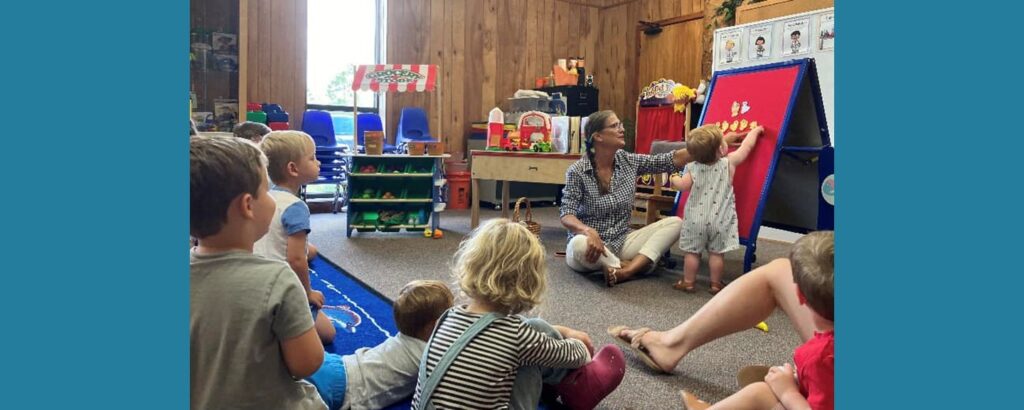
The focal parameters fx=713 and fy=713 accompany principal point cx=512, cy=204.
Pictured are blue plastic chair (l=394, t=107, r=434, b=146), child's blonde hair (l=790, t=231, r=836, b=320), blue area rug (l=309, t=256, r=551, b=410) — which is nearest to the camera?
child's blonde hair (l=790, t=231, r=836, b=320)

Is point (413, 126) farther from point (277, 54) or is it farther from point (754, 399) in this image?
point (754, 399)

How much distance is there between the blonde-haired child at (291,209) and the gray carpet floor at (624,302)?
3.04ft

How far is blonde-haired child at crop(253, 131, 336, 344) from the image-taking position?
2.02 m

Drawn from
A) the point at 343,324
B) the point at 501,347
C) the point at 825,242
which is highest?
the point at 825,242

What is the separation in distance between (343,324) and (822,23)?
12.2 ft

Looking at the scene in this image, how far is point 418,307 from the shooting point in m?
1.79

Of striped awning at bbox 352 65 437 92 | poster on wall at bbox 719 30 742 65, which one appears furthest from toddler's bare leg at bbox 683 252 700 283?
striped awning at bbox 352 65 437 92

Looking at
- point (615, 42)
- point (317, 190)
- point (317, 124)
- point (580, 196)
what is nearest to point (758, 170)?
point (580, 196)

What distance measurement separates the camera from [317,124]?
6.25 meters

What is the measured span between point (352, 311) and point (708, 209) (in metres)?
1.60

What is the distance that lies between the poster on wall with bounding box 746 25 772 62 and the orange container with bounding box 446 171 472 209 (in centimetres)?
284

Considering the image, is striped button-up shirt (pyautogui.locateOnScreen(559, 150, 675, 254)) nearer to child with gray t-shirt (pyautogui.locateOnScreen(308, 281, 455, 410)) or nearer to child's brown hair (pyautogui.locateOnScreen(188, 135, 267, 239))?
child with gray t-shirt (pyautogui.locateOnScreen(308, 281, 455, 410))

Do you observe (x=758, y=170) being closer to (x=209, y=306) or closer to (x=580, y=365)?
(x=580, y=365)

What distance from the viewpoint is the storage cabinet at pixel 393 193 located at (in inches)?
188
